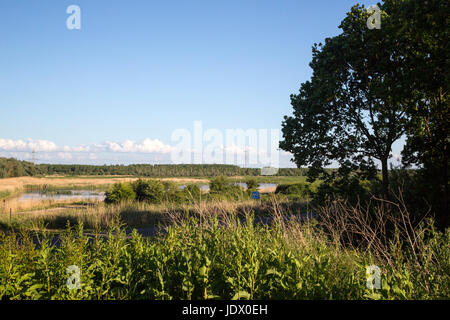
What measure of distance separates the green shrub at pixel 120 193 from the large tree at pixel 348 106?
13.7 m

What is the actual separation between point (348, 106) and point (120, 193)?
16826 millimetres

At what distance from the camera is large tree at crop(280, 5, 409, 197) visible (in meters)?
12.9

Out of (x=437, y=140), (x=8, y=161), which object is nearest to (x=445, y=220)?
(x=437, y=140)

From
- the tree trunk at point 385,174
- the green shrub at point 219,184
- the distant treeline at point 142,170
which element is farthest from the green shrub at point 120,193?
the distant treeline at point 142,170

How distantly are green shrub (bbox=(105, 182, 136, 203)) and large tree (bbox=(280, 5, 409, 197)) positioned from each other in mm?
13721

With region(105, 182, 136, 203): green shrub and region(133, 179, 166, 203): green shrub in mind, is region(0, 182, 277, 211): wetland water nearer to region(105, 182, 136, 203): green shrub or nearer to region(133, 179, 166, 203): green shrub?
region(105, 182, 136, 203): green shrub

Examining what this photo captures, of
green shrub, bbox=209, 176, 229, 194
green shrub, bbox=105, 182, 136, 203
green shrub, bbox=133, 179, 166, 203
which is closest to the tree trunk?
green shrub, bbox=133, 179, 166, 203

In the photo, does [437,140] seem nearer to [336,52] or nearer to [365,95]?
[365,95]

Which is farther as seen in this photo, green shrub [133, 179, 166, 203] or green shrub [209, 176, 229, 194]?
green shrub [209, 176, 229, 194]

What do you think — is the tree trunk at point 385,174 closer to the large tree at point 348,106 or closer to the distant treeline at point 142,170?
the large tree at point 348,106

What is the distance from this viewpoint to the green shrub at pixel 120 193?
23078mm

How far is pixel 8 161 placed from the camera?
229 ft

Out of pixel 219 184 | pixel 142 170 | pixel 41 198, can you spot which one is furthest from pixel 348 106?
pixel 142 170
